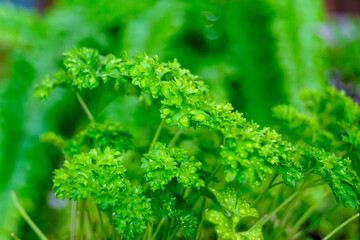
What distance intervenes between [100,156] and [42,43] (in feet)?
4.53

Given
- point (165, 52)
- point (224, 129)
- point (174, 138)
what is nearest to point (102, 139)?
point (174, 138)

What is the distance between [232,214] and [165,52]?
109cm

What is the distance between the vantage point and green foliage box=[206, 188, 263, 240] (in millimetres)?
564

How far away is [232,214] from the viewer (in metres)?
0.61

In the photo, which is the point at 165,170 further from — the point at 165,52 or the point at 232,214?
the point at 165,52

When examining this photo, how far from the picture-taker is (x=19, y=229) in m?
1.18

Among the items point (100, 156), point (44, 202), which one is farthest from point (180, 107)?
point (44, 202)

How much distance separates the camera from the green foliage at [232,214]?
56 centimetres

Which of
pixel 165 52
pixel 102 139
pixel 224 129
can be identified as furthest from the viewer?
pixel 165 52

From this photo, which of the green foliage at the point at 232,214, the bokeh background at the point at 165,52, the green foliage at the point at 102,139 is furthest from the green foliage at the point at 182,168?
the bokeh background at the point at 165,52

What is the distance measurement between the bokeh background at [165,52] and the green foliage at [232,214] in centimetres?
82

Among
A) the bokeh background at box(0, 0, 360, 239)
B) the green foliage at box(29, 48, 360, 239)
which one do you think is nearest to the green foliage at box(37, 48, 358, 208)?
the green foliage at box(29, 48, 360, 239)

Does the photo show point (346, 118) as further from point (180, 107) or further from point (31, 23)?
point (31, 23)

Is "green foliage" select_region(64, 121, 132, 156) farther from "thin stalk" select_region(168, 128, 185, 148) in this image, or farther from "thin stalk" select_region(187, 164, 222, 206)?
"thin stalk" select_region(187, 164, 222, 206)
